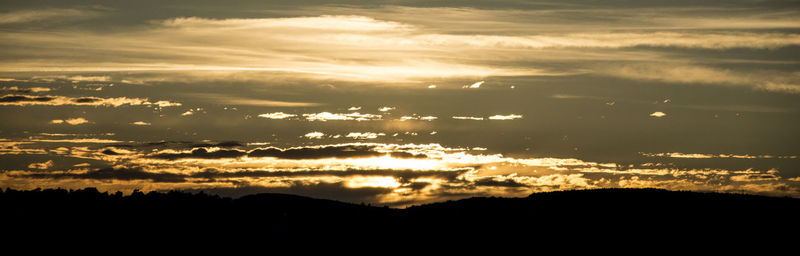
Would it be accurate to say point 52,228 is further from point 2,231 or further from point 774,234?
point 774,234

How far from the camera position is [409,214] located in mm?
75812

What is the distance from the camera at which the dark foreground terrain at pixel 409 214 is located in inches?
2474

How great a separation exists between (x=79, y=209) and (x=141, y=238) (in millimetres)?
7599

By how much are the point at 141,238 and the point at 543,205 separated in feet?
113

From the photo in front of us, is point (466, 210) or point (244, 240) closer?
point (244, 240)

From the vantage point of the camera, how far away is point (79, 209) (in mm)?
64000

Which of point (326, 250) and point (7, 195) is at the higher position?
point (7, 195)

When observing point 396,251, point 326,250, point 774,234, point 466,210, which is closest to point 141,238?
point 326,250

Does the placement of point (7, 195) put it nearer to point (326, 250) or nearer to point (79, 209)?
point (79, 209)

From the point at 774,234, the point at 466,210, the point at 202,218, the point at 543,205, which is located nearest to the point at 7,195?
the point at 202,218

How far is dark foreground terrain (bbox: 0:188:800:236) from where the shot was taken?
62844 mm

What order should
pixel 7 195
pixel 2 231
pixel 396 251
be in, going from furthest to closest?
pixel 7 195
pixel 396 251
pixel 2 231

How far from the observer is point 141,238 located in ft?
194

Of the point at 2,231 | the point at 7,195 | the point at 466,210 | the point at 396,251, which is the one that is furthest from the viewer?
the point at 466,210
